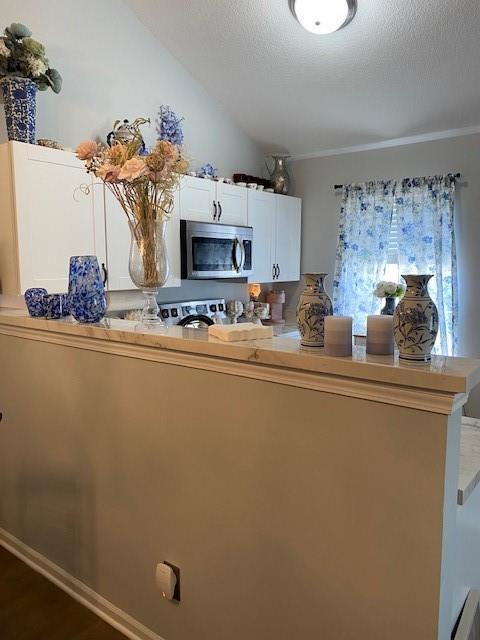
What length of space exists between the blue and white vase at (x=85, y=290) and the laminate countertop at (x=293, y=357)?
0.04m

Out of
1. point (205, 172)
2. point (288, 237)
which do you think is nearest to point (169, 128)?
point (205, 172)

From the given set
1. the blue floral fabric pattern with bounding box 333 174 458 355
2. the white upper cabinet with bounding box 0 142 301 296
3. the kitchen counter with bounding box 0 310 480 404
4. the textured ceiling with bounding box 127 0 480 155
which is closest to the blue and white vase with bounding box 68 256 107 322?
the kitchen counter with bounding box 0 310 480 404

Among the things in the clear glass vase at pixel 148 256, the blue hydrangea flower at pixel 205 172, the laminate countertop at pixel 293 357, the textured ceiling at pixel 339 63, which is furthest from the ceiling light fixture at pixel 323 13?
the laminate countertop at pixel 293 357

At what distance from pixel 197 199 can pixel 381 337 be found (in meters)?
2.43

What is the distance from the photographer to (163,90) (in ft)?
11.4

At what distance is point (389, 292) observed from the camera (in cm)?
361

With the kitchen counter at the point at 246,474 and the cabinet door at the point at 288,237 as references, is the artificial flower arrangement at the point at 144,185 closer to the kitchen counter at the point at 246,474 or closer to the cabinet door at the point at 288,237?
the kitchen counter at the point at 246,474

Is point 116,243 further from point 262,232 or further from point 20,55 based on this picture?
point 262,232

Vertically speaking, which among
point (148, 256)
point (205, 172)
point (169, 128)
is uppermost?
point (169, 128)

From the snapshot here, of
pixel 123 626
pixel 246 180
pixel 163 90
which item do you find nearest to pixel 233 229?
pixel 246 180

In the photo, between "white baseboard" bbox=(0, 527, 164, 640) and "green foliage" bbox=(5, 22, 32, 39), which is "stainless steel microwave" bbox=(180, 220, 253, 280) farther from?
"white baseboard" bbox=(0, 527, 164, 640)

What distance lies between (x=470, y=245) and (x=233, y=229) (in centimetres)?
172

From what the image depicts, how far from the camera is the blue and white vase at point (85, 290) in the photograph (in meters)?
1.78

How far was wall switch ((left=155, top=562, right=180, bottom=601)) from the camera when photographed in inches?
64.7
